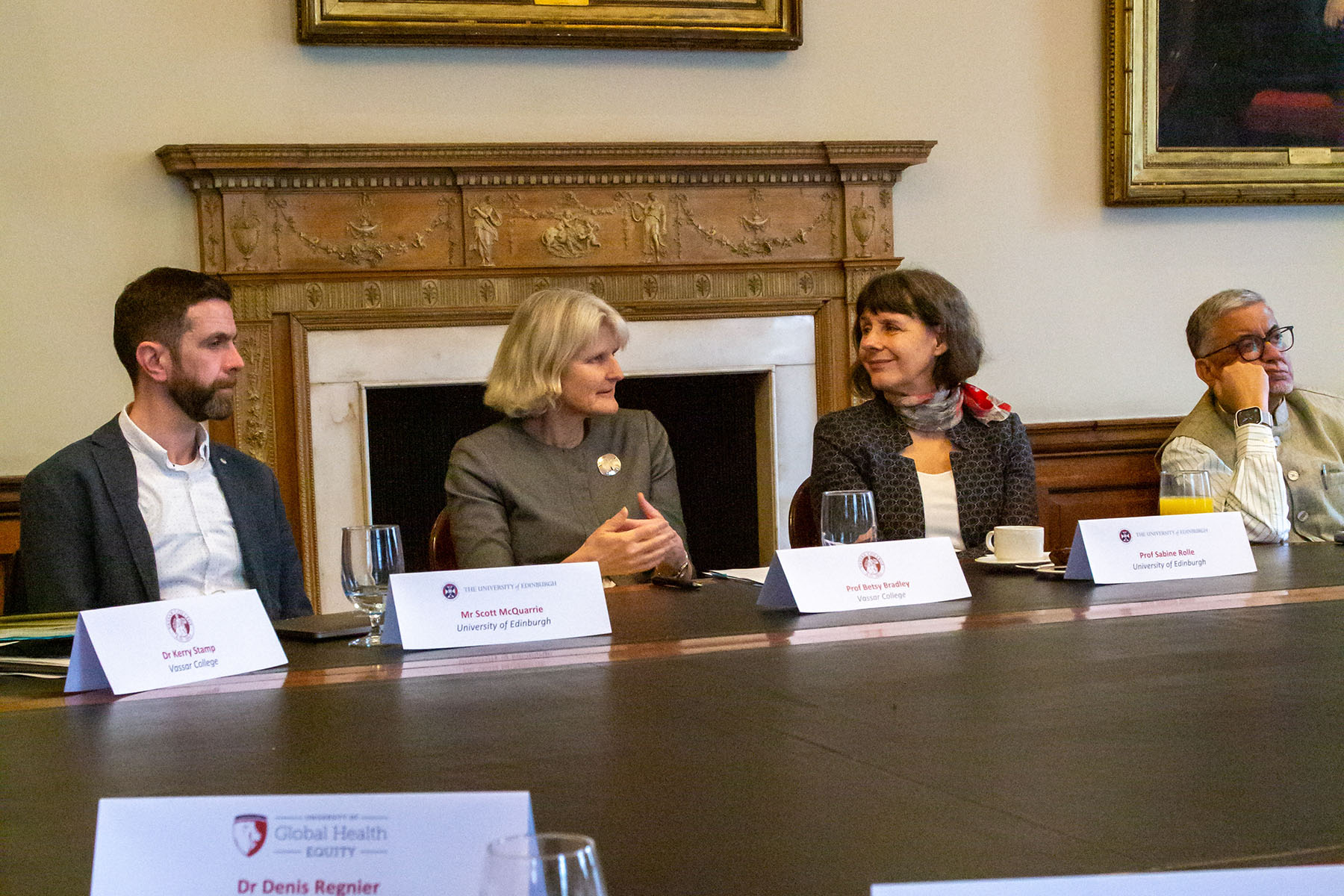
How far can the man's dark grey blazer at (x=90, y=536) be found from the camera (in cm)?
225

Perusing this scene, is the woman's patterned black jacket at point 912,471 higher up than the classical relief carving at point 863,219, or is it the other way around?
the classical relief carving at point 863,219

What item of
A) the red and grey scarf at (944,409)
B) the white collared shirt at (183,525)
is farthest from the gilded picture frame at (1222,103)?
the white collared shirt at (183,525)

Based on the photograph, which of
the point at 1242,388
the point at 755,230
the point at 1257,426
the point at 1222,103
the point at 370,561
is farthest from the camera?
the point at 1222,103

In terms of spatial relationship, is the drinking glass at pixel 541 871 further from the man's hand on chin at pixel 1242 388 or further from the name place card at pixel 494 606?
the man's hand on chin at pixel 1242 388

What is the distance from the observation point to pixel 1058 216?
4.57 m

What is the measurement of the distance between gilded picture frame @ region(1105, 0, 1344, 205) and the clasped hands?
2968 millimetres

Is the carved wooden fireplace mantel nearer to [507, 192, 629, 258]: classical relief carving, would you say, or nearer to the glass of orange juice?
[507, 192, 629, 258]: classical relief carving

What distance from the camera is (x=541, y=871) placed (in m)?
0.52

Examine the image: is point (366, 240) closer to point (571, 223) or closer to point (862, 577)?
point (571, 223)

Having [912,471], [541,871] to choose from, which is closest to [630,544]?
[912,471]

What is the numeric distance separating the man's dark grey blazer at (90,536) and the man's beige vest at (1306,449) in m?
2.19

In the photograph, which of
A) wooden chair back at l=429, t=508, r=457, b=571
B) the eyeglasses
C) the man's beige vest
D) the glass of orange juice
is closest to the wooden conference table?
the glass of orange juice

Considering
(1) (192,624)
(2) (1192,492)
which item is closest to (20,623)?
(1) (192,624)

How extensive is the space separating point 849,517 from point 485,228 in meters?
2.50
